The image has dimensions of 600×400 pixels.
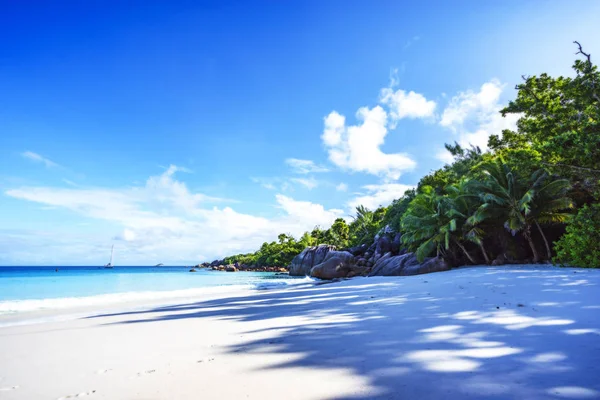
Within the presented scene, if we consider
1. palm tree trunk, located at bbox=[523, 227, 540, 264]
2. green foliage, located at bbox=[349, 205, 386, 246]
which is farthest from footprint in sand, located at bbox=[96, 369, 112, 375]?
green foliage, located at bbox=[349, 205, 386, 246]

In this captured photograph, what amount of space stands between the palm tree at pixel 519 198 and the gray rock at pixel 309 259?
21.0 meters

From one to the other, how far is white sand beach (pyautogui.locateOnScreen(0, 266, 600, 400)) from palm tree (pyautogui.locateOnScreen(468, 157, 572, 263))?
44.6 ft

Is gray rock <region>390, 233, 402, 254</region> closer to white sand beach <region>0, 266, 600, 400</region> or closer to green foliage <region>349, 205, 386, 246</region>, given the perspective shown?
green foliage <region>349, 205, 386, 246</region>

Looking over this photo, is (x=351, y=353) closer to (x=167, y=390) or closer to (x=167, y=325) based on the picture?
(x=167, y=390)

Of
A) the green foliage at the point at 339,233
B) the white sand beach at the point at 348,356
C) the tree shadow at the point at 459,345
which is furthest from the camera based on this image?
the green foliage at the point at 339,233

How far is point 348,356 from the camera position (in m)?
2.83

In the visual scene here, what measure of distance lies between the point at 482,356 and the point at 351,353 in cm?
115

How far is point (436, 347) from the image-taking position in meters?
2.83

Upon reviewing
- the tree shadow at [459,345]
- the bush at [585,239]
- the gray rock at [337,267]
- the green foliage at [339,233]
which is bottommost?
the gray rock at [337,267]

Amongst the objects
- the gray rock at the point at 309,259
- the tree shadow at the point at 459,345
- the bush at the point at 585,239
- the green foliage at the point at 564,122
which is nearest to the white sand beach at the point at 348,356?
the tree shadow at the point at 459,345

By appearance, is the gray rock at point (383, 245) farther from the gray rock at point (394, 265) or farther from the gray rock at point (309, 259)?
the gray rock at point (309, 259)

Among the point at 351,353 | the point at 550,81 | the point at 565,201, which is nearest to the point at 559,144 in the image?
the point at 565,201

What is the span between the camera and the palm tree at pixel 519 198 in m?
15.7

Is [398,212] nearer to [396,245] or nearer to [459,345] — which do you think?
[396,245]
